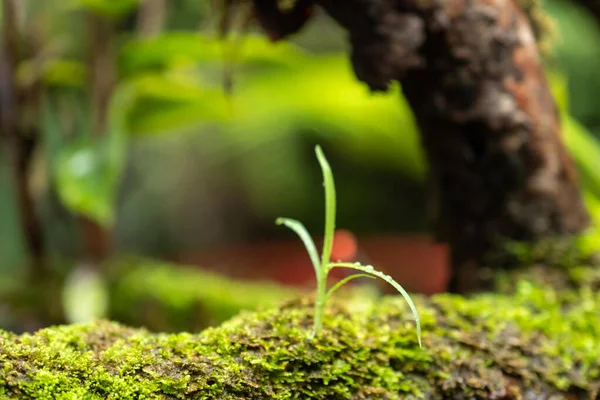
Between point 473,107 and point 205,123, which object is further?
point 205,123

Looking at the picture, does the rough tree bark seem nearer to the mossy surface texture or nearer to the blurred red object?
the mossy surface texture

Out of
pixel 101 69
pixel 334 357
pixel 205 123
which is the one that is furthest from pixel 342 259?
pixel 205 123

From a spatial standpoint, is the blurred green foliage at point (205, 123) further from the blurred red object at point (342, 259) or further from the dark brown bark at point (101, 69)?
the blurred red object at point (342, 259)

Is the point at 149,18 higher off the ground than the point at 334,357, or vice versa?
the point at 149,18

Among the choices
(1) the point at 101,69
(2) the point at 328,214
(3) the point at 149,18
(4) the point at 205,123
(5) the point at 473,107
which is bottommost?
(2) the point at 328,214

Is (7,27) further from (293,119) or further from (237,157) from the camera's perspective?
(237,157)

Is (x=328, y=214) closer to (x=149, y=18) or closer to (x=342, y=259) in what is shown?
(x=342, y=259)

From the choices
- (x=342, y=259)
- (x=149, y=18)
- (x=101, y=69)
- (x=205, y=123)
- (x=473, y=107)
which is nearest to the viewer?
(x=473, y=107)

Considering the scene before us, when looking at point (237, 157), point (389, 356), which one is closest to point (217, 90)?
point (389, 356)
